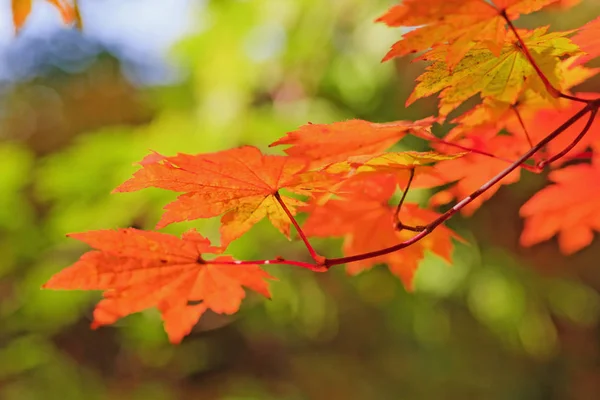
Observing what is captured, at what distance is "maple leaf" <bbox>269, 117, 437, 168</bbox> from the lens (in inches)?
15.5

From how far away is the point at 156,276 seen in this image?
53 centimetres

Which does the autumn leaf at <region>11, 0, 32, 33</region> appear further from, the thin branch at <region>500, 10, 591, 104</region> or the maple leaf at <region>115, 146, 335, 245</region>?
the thin branch at <region>500, 10, 591, 104</region>

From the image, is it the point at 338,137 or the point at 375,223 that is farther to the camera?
the point at 375,223

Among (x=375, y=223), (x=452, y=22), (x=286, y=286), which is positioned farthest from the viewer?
(x=286, y=286)

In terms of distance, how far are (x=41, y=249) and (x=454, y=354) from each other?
6.08ft

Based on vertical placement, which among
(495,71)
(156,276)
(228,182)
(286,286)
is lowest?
(286,286)

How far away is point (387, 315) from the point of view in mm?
2559

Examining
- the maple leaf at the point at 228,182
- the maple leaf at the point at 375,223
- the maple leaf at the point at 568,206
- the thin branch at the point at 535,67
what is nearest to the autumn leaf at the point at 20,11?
the maple leaf at the point at 228,182

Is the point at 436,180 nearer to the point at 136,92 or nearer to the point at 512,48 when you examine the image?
the point at 512,48

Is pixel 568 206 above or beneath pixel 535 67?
beneath

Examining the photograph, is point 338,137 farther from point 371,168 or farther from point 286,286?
point 286,286

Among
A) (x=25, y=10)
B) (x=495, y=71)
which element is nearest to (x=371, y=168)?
(x=495, y=71)

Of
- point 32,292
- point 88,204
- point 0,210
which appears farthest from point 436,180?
point 0,210

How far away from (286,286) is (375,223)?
1531mm
